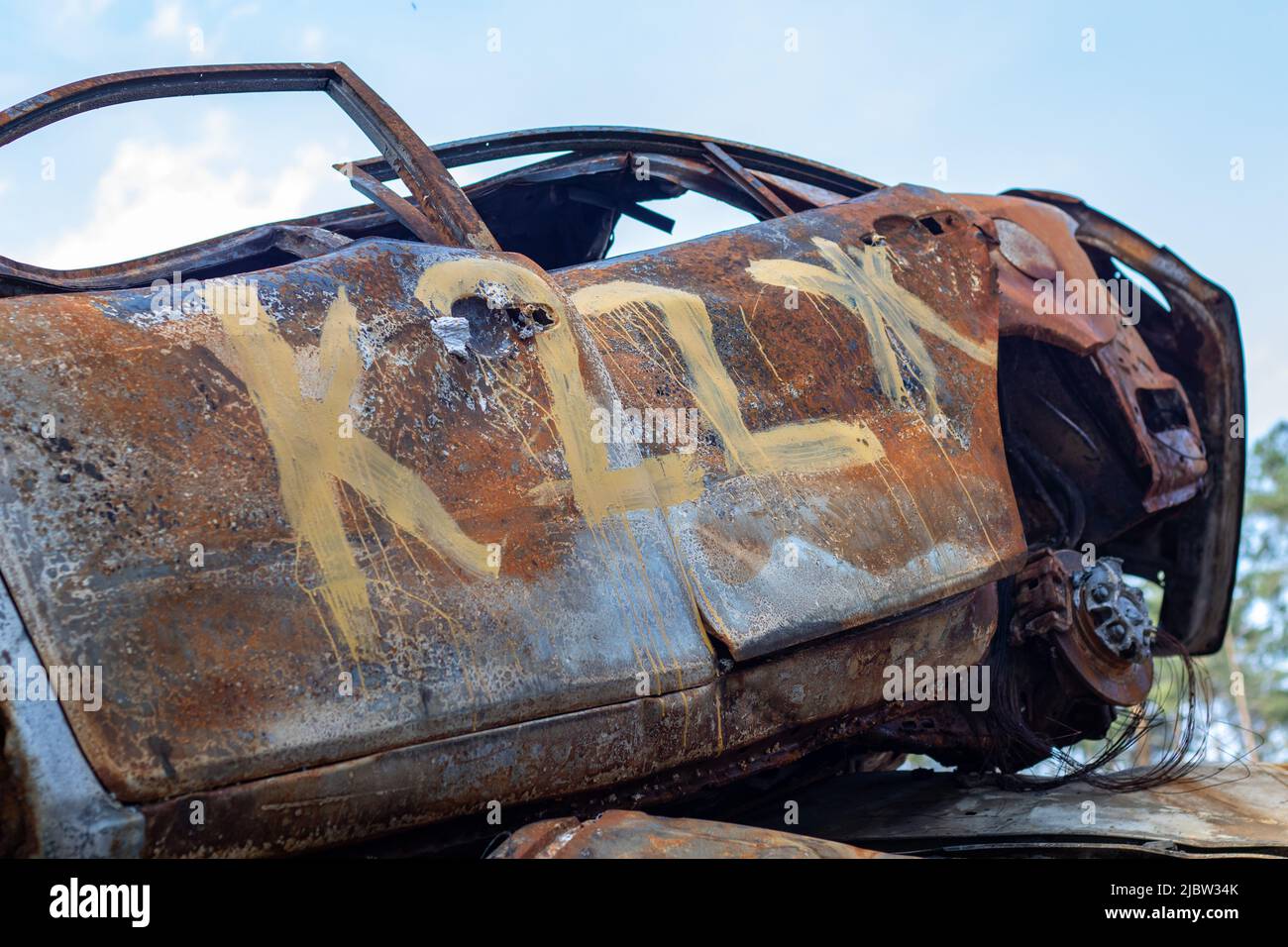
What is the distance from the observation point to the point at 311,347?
2.50 m

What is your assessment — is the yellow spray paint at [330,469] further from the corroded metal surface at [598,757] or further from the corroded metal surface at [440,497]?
the corroded metal surface at [598,757]

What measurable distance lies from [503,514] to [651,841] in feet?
2.36

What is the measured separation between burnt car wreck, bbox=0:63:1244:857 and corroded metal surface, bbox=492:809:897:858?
36 millimetres

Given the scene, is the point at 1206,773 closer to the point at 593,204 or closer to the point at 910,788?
the point at 910,788

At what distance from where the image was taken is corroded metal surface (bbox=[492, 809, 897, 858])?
6.97 ft

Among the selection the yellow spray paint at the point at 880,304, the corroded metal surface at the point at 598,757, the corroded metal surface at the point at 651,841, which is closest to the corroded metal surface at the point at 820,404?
the yellow spray paint at the point at 880,304

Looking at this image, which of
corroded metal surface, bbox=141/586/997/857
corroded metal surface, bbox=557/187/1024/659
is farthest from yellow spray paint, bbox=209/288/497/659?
corroded metal surface, bbox=557/187/1024/659

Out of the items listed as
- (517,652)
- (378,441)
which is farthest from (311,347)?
(517,652)

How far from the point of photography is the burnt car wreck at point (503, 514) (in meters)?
2.10

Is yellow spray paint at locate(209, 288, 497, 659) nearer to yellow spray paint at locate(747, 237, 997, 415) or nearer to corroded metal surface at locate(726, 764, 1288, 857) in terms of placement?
yellow spray paint at locate(747, 237, 997, 415)

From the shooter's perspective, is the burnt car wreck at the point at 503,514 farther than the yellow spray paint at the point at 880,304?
No

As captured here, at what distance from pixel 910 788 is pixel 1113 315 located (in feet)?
5.79

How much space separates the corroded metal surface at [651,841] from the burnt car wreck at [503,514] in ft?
0.12

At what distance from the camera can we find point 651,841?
2.17 m
